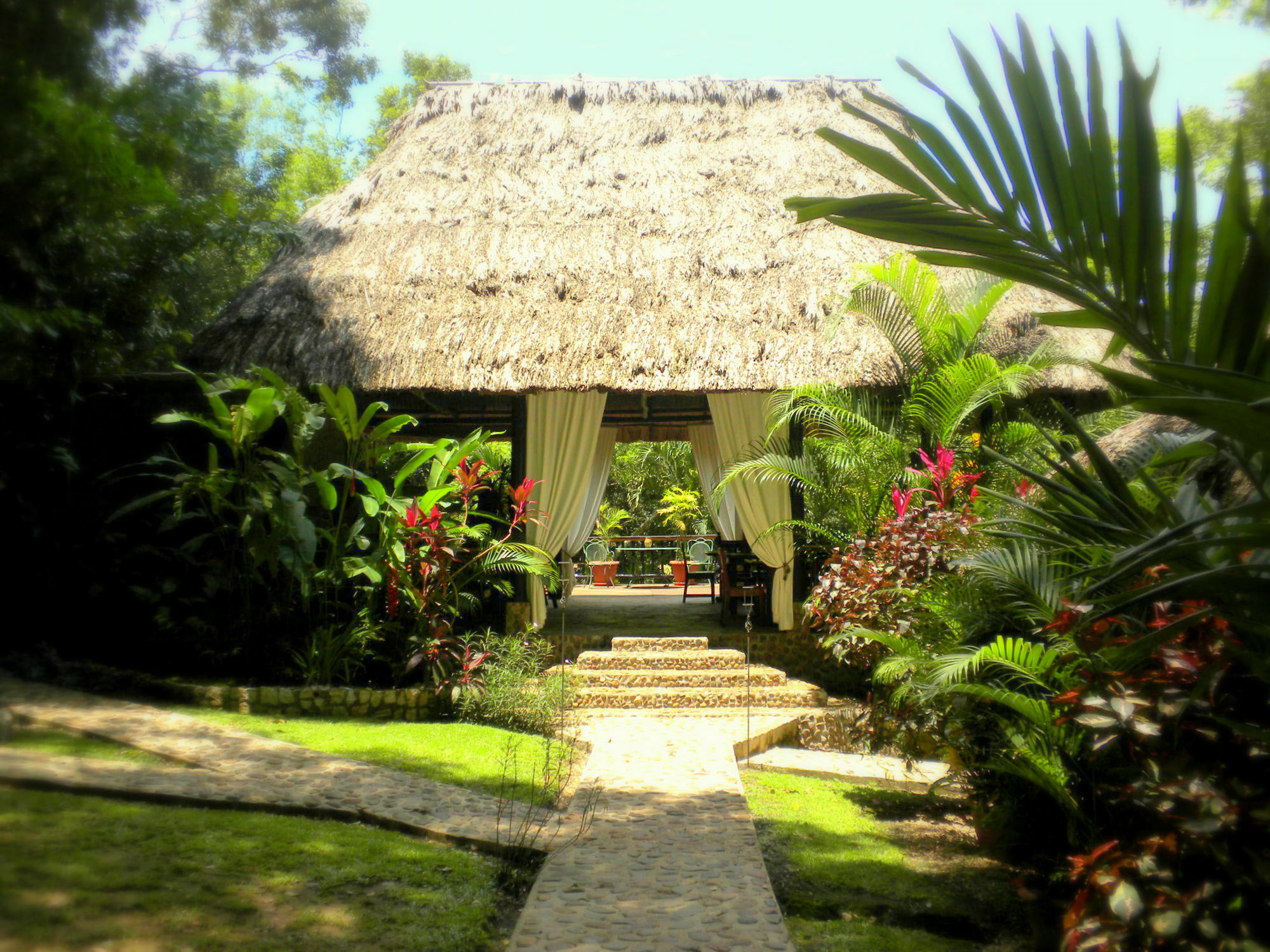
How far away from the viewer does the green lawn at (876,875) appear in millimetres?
3041

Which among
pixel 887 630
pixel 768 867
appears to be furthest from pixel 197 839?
pixel 887 630

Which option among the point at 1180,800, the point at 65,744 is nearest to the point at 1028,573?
the point at 1180,800

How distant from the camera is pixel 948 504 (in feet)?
19.2

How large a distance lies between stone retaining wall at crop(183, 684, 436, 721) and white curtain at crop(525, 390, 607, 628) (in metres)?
1.94

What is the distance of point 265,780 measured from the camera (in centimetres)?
388

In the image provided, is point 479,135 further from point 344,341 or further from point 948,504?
point 948,504

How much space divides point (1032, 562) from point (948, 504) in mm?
2612

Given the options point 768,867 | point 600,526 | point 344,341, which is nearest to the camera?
point 768,867

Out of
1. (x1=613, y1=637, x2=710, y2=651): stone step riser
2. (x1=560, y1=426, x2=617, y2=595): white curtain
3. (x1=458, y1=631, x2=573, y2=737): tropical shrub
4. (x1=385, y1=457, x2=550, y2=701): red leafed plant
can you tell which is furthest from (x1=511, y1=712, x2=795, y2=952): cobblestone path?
(x1=560, y1=426, x2=617, y2=595): white curtain

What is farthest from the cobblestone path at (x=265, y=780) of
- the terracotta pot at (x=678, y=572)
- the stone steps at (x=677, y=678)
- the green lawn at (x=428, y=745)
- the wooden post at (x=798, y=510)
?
the terracotta pot at (x=678, y=572)

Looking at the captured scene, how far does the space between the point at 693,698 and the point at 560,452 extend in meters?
2.45

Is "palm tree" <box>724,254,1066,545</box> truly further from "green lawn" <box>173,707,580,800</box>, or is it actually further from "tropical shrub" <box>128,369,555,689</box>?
"green lawn" <box>173,707,580,800</box>

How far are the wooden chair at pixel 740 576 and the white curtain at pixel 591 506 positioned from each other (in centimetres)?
134

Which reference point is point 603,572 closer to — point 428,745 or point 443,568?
point 443,568
